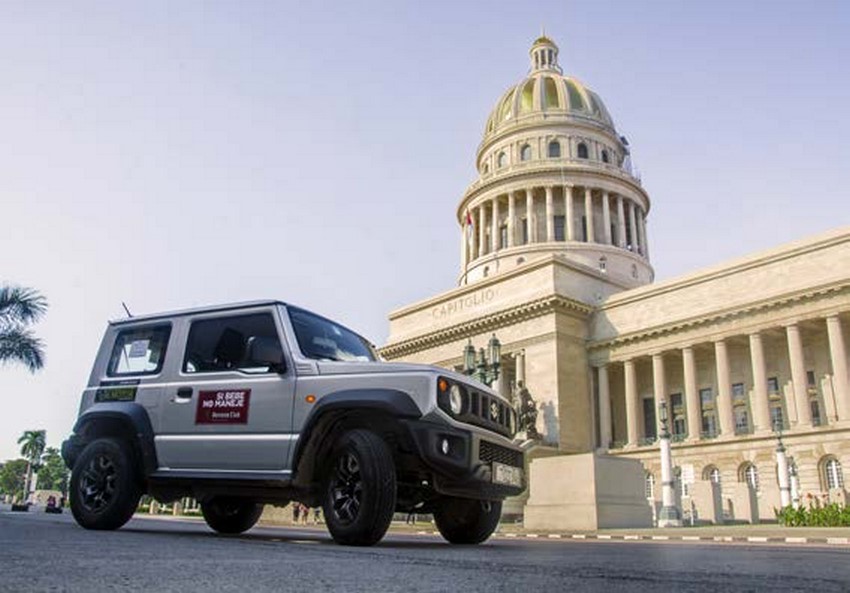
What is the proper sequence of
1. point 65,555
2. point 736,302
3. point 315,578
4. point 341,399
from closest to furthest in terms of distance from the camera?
point 315,578 < point 65,555 < point 341,399 < point 736,302

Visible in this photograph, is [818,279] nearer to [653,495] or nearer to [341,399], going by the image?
[653,495]

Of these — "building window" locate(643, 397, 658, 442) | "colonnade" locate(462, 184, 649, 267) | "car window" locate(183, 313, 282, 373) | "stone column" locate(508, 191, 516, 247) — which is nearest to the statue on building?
"building window" locate(643, 397, 658, 442)

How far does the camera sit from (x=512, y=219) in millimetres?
64500

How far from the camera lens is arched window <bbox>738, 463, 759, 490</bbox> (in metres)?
39.6

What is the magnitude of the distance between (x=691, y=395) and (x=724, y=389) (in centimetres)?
203

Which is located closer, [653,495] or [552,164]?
[653,495]

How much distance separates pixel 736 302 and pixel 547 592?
42.1 meters

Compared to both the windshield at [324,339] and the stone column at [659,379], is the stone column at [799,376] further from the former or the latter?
the windshield at [324,339]

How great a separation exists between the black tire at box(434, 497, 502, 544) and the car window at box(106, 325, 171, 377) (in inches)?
132

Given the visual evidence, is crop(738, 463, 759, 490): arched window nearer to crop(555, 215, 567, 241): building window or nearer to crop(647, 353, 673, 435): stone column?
crop(647, 353, 673, 435): stone column

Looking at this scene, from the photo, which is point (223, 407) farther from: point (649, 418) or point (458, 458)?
point (649, 418)

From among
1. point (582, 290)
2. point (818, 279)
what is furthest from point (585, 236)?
point (818, 279)

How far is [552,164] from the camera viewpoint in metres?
63.8

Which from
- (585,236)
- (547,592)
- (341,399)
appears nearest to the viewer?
(547,592)
